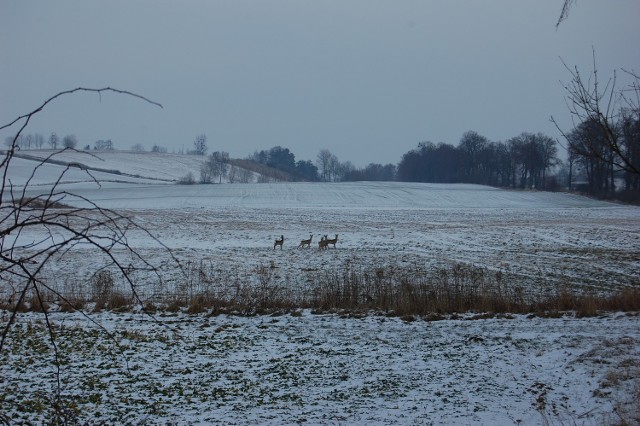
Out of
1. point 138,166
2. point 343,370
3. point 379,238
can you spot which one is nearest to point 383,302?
point 343,370

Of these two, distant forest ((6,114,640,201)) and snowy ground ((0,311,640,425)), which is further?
distant forest ((6,114,640,201))

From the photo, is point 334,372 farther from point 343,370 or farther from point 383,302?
point 383,302

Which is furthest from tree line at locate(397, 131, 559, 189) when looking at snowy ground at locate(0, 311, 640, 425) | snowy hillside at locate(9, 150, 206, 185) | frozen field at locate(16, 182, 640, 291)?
snowy ground at locate(0, 311, 640, 425)

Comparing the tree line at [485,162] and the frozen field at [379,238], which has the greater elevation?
the tree line at [485,162]

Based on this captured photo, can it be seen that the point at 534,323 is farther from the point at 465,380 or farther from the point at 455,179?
the point at 455,179

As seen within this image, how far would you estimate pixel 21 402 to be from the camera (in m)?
7.24

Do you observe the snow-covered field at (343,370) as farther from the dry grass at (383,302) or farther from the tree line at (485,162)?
the tree line at (485,162)

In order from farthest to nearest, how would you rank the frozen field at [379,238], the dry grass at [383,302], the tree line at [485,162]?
the tree line at [485,162]
the frozen field at [379,238]
the dry grass at [383,302]

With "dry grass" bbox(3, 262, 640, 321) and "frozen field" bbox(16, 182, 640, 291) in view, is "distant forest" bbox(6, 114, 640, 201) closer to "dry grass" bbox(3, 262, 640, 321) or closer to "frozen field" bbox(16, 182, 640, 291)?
"frozen field" bbox(16, 182, 640, 291)

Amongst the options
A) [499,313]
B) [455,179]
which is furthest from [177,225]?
[455,179]

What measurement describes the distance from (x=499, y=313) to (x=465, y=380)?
540cm

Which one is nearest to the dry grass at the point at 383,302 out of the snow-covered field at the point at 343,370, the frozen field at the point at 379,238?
the snow-covered field at the point at 343,370

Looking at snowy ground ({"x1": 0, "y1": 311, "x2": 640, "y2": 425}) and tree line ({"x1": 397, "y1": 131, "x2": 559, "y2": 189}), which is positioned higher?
tree line ({"x1": 397, "y1": 131, "x2": 559, "y2": 189})

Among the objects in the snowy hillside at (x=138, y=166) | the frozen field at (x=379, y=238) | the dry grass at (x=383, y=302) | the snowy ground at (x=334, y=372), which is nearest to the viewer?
the snowy ground at (x=334, y=372)
